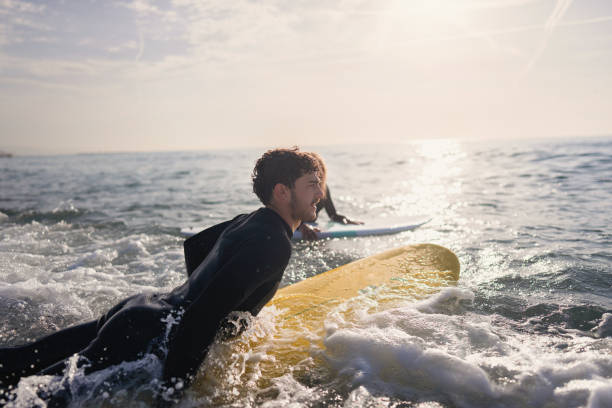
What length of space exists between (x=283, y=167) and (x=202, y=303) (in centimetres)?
87

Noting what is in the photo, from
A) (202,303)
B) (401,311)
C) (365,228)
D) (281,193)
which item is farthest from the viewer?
(365,228)

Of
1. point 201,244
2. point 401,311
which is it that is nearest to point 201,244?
point 201,244

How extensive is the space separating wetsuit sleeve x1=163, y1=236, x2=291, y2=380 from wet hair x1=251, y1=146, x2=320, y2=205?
1.30ft

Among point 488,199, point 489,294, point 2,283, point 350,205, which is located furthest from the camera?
point 350,205

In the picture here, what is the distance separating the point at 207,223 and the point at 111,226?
2037 mm

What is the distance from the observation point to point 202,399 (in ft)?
7.10

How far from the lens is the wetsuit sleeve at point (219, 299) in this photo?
1.86 m

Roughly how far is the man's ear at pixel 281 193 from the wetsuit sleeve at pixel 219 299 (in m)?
0.31

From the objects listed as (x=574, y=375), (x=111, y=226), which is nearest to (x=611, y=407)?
(x=574, y=375)

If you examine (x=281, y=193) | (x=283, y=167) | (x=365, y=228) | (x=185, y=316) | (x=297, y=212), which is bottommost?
(x=365, y=228)

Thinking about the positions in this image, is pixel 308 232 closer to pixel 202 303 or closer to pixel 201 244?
pixel 201 244

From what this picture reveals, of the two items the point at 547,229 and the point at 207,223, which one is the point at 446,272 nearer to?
the point at 547,229

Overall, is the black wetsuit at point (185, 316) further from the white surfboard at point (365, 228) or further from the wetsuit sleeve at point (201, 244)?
the white surfboard at point (365, 228)

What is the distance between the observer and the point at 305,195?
89.7 inches
